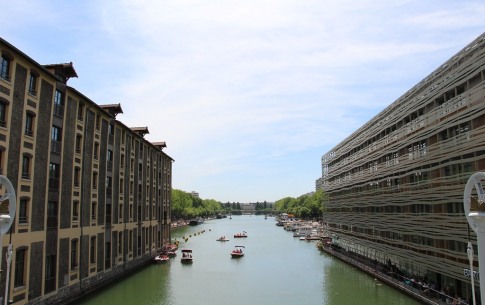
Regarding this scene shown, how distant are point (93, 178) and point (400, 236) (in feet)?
99.5

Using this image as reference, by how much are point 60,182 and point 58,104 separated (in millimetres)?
5870

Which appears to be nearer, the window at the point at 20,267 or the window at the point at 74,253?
the window at the point at 20,267

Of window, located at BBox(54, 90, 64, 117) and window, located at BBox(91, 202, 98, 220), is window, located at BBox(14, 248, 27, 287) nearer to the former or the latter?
window, located at BBox(54, 90, 64, 117)

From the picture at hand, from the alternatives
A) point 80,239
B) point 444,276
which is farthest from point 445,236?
point 80,239

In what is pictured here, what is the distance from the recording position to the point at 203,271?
2058 inches

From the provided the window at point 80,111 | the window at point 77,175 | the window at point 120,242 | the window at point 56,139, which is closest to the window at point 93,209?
the window at point 77,175

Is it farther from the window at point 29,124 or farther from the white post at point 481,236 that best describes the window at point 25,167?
the white post at point 481,236

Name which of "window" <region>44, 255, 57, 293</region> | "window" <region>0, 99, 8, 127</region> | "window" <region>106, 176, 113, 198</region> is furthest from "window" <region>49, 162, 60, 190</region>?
"window" <region>106, 176, 113, 198</region>

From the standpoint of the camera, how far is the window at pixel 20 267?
985 inches

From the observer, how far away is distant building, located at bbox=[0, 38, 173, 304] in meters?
24.9

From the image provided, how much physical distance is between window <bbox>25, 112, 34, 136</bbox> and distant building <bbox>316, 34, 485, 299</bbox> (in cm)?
2586

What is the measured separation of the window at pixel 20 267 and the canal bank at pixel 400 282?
27988 millimetres

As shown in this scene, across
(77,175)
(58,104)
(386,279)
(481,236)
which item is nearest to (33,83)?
(58,104)

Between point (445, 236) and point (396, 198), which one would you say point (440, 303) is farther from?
point (396, 198)
